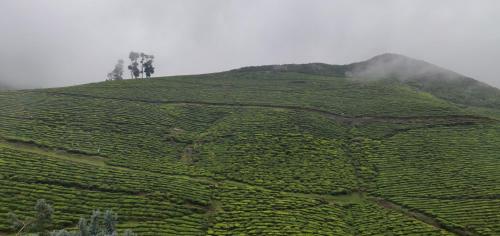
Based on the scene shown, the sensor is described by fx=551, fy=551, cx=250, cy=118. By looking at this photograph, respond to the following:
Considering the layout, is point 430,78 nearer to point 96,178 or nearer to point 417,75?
point 417,75

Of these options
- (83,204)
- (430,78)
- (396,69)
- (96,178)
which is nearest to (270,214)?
(83,204)

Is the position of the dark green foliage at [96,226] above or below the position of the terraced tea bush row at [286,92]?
below

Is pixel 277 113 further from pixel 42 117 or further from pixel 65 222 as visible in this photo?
pixel 65 222

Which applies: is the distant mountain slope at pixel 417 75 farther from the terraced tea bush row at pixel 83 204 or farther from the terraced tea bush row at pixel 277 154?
the terraced tea bush row at pixel 83 204

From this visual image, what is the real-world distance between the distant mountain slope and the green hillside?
472 inches

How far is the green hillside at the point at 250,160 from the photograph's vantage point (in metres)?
54.1

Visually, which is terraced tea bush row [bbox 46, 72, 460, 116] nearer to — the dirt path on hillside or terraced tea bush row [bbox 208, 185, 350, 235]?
the dirt path on hillside

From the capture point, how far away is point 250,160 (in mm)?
72312

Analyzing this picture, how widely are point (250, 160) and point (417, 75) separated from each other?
80.5 metres

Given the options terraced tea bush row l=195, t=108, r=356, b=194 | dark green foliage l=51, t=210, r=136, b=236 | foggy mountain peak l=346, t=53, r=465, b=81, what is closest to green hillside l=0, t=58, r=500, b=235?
terraced tea bush row l=195, t=108, r=356, b=194

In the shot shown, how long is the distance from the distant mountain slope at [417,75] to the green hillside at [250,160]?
1199 centimetres

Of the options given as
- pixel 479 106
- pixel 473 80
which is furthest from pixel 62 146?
pixel 473 80

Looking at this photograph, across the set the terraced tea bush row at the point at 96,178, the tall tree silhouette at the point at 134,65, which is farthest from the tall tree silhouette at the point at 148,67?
the terraced tea bush row at the point at 96,178

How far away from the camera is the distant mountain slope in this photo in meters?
122
